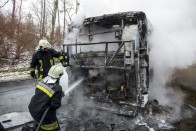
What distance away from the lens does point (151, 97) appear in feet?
23.3

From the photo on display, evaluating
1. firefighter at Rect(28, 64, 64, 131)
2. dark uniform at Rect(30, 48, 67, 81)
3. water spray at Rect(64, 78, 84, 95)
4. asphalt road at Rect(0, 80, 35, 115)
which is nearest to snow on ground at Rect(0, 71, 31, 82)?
asphalt road at Rect(0, 80, 35, 115)

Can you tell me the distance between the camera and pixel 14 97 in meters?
7.63

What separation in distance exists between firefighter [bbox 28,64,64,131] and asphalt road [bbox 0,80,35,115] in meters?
2.91

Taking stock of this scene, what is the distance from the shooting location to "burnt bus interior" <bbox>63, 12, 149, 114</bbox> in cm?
557

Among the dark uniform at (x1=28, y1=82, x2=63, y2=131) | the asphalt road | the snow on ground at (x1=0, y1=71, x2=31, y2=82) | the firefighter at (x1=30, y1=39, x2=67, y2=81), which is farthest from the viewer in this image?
the snow on ground at (x1=0, y1=71, x2=31, y2=82)

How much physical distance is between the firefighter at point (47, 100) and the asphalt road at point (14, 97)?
2.91 metres

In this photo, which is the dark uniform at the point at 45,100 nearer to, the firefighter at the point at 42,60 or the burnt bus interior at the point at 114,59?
the firefighter at the point at 42,60

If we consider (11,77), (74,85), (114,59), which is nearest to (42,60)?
(74,85)

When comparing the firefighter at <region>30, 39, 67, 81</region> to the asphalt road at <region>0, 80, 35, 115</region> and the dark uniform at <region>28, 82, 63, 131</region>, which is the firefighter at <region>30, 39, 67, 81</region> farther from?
the dark uniform at <region>28, 82, 63, 131</region>

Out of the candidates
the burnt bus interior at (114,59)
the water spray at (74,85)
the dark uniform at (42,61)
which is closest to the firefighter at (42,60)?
the dark uniform at (42,61)

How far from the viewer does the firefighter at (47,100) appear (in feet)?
10.7

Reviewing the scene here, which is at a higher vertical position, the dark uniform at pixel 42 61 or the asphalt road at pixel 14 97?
the dark uniform at pixel 42 61

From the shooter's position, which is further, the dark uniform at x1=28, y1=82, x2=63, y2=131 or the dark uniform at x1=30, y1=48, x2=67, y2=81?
the dark uniform at x1=30, y1=48, x2=67, y2=81

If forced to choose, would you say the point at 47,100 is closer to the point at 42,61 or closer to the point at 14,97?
the point at 42,61
